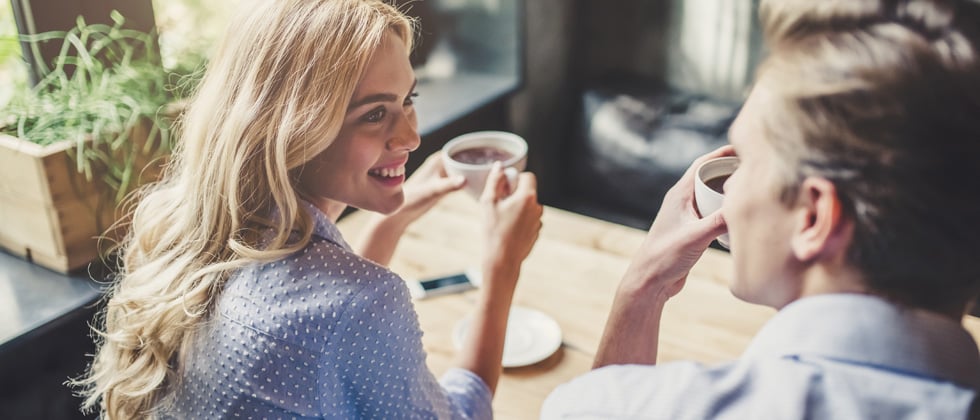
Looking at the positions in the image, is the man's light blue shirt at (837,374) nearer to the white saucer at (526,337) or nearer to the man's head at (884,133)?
the man's head at (884,133)

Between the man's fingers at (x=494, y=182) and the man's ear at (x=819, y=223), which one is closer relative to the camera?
the man's ear at (x=819, y=223)

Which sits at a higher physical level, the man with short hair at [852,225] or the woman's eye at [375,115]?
the man with short hair at [852,225]

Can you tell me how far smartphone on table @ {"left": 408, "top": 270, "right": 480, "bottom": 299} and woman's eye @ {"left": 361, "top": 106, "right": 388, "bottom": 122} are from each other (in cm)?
44

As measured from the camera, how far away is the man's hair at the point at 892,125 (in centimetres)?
56

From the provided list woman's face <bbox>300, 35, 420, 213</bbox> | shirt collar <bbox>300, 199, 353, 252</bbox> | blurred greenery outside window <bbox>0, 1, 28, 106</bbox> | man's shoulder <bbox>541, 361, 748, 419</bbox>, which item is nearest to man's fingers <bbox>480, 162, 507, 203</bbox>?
woman's face <bbox>300, 35, 420, 213</bbox>

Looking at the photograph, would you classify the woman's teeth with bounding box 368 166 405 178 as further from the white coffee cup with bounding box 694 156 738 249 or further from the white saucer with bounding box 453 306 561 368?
the white coffee cup with bounding box 694 156 738 249

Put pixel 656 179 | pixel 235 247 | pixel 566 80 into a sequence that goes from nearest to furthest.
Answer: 1. pixel 235 247
2. pixel 656 179
3. pixel 566 80

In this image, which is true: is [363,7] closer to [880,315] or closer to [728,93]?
[880,315]

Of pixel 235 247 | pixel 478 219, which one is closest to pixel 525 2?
pixel 478 219

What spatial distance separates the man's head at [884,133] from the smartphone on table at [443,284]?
876 mm

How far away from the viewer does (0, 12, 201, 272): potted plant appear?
4.73ft

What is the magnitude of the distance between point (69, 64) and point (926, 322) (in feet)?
5.04

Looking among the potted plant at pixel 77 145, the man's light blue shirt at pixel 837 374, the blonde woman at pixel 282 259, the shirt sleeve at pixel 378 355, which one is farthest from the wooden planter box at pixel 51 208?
the man's light blue shirt at pixel 837 374

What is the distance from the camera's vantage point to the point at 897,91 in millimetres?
557
